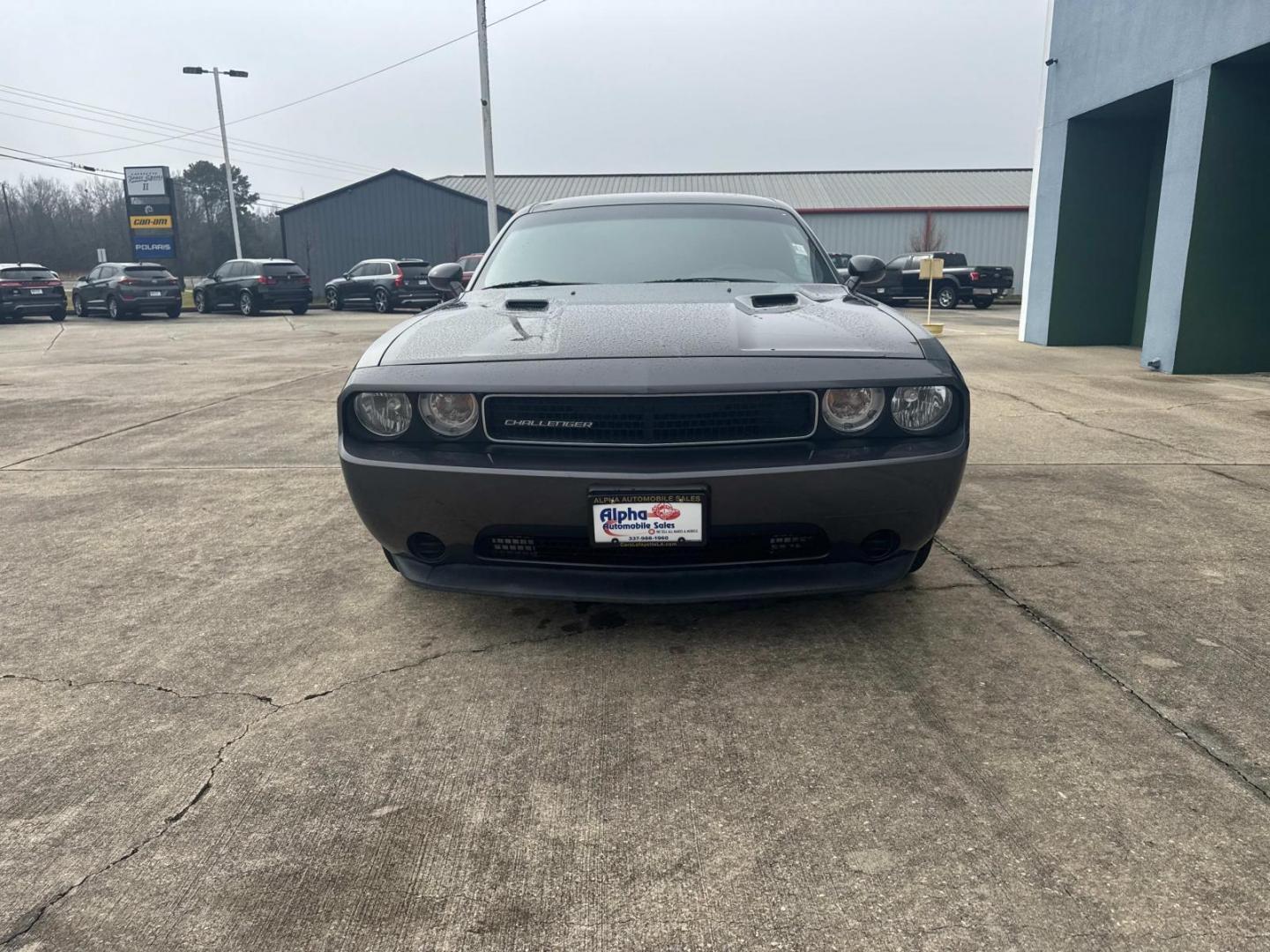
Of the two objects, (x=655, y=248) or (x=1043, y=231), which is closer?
(x=655, y=248)

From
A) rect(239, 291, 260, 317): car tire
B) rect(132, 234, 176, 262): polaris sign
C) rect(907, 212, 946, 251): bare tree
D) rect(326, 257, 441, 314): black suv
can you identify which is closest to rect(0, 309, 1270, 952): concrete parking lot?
rect(326, 257, 441, 314): black suv

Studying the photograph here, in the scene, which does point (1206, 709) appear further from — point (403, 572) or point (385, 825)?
point (403, 572)

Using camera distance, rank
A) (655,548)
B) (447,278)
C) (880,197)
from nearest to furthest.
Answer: (655,548) → (447,278) → (880,197)

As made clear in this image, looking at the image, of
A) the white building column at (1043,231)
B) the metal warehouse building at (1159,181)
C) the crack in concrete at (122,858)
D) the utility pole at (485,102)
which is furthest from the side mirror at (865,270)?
the utility pole at (485,102)

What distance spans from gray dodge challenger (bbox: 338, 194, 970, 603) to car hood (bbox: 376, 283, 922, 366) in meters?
0.01

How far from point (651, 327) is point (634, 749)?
124 centimetres

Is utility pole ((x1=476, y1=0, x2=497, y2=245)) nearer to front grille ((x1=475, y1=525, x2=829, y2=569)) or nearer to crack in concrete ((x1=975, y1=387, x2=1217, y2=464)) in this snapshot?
crack in concrete ((x1=975, y1=387, x2=1217, y2=464))

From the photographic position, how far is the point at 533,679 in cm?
252

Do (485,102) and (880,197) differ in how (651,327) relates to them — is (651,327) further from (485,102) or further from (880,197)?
(880,197)

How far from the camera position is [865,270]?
4168 mm

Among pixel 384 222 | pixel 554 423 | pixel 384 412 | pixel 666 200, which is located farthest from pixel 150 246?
pixel 554 423

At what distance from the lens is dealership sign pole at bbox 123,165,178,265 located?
3120 centimetres

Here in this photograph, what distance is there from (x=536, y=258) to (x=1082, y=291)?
36.1ft

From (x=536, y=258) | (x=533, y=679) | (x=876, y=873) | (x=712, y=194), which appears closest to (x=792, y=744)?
(x=876, y=873)
